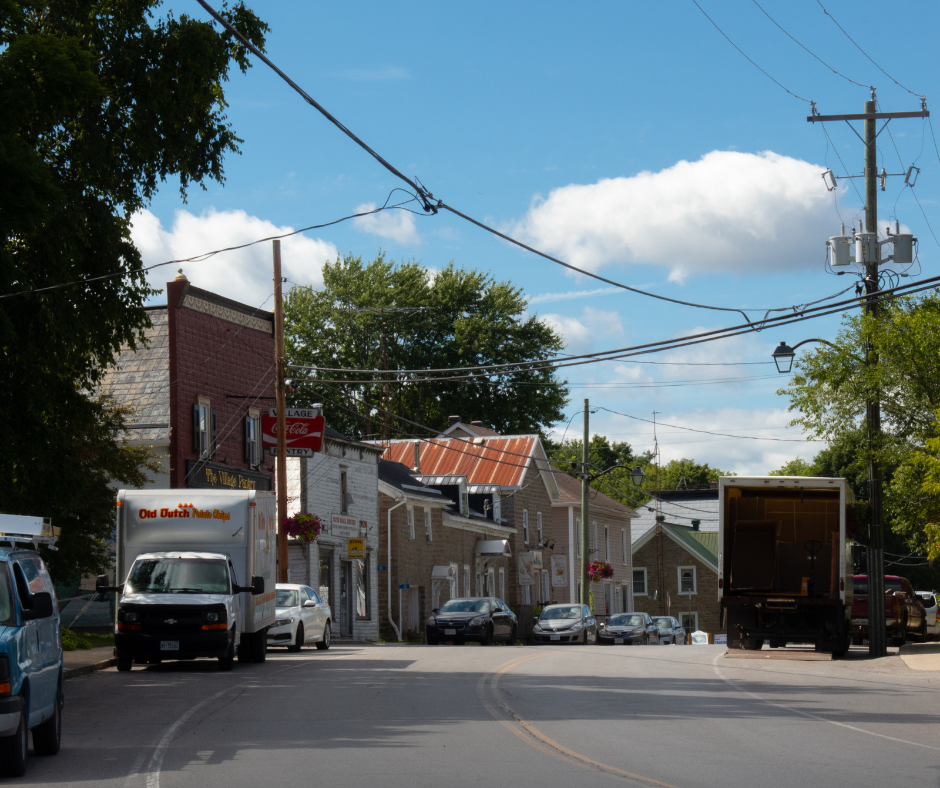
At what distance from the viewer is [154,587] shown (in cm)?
2106

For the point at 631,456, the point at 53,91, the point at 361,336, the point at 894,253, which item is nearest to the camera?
the point at 53,91

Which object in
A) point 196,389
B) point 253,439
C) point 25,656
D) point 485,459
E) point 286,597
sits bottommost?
point 286,597

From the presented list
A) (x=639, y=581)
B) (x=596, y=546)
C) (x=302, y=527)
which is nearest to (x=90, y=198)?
(x=302, y=527)

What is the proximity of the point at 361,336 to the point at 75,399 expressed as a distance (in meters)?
44.6

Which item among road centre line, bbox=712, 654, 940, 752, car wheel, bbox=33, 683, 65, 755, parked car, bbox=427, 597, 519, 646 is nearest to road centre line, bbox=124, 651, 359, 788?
car wheel, bbox=33, 683, 65, 755

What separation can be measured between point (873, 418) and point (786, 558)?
407 centimetres

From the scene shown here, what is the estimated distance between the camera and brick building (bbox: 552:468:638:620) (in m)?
65.6

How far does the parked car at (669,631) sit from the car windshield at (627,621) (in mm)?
4966

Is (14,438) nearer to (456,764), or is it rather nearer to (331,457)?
(456,764)

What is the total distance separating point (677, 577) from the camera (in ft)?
238

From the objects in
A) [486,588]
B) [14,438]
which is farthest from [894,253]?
[486,588]

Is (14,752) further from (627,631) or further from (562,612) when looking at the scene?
(627,631)

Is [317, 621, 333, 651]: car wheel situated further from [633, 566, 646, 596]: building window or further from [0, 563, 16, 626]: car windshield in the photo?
[633, 566, 646, 596]: building window

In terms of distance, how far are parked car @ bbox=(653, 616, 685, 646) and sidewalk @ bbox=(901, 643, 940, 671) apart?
61.5 feet
